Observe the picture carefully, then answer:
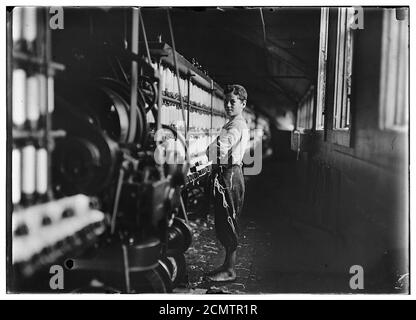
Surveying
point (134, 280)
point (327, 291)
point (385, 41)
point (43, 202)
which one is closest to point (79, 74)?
point (43, 202)

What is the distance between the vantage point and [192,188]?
2773 millimetres

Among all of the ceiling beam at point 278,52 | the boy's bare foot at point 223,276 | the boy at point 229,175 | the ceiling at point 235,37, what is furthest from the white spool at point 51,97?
the boy's bare foot at point 223,276

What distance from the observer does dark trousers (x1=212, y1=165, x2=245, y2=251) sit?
106 inches

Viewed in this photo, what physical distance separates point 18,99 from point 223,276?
1566mm

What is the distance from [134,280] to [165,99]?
1110mm

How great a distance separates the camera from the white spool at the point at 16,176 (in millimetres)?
2541

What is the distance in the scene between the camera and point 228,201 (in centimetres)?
273

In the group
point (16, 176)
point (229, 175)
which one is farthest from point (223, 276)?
point (16, 176)

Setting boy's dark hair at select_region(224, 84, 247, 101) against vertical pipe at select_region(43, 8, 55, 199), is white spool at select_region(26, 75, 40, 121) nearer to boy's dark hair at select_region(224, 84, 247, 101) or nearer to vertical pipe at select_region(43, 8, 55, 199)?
vertical pipe at select_region(43, 8, 55, 199)

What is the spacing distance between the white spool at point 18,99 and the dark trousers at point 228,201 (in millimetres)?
1147

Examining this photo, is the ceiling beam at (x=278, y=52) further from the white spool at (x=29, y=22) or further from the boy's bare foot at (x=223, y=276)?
the boy's bare foot at (x=223, y=276)
